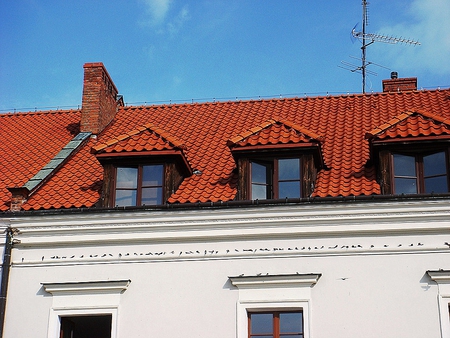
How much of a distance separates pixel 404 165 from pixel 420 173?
387 millimetres

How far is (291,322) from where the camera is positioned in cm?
1451

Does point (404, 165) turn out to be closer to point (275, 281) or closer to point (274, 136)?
point (274, 136)

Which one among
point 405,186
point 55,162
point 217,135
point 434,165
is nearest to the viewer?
point 405,186

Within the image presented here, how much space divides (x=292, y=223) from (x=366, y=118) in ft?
17.2

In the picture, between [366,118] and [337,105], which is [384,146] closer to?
[366,118]

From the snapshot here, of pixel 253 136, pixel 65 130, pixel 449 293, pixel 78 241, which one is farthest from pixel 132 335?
pixel 65 130

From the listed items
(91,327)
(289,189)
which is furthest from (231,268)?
(91,327)

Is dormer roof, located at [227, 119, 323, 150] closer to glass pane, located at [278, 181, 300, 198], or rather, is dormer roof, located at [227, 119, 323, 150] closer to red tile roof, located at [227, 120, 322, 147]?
red tile roof, located at [227, 120, 322, 147]

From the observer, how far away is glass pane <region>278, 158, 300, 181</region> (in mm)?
15961

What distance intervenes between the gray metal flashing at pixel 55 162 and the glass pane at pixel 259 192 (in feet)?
14.9

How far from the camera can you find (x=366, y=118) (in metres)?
19.2

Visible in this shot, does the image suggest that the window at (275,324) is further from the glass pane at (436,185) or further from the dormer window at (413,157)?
the glass pane at (436,185)

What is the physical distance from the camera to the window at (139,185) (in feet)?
52.9

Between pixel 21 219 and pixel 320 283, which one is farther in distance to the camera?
pixel 21 219
